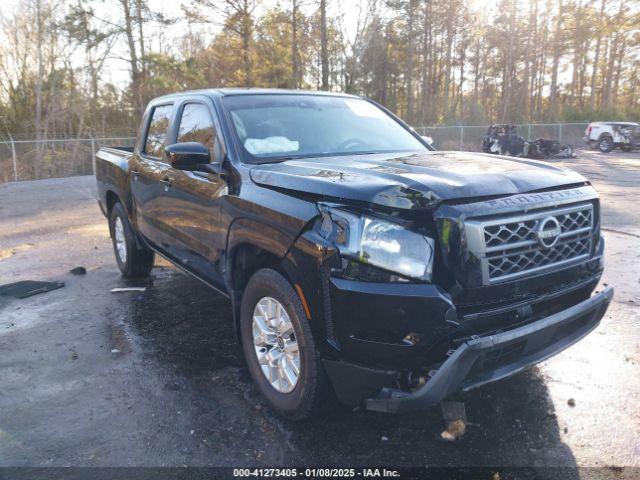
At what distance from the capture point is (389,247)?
8.21 feet

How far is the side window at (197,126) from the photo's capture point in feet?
13.0

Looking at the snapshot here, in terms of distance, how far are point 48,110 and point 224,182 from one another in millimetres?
27638

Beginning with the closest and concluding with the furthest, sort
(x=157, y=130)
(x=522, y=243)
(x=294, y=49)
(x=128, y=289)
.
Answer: (x=522, y=243) < (x=157, y=130) < (x=128, y=289) < (x=294, y=49)

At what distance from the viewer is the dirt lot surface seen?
2816 mm

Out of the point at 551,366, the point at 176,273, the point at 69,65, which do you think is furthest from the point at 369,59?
the point at 551,366

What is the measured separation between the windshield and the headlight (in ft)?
4.14

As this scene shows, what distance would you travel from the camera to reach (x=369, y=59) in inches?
1580

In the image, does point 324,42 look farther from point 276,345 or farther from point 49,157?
point 276,345

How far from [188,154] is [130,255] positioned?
2853 mm

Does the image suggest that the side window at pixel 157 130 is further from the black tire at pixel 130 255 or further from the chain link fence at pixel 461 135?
the chain link fence at pixel 461 135

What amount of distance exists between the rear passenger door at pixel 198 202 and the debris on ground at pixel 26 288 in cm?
221

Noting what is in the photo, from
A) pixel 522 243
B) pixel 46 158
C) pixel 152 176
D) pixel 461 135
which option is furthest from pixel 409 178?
pixel 461 135

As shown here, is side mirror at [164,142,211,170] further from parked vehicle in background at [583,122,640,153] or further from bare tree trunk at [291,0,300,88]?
parked vehicle in background at [583,122,640,153]

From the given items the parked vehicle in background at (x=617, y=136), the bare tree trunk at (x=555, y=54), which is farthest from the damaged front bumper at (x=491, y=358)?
the bare tree trunk at (x=555, y=54)
